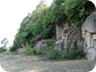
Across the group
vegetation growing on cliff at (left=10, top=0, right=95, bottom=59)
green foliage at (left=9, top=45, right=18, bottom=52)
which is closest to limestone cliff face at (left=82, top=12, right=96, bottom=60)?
vegetation growing on cliff at (left=10, top=0, right=95, bottom=59)

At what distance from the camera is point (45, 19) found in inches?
520

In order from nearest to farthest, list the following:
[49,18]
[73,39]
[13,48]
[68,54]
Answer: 1. [68,54]
2. [73,39]
3. [49,18]
4. [13,48]

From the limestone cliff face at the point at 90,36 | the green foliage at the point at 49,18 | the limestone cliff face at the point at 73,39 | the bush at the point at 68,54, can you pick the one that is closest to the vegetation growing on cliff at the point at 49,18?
the green foliage at the point at 49,18

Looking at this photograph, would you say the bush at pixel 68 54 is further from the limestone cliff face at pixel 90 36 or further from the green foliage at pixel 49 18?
the green foliage at pixel 49 18

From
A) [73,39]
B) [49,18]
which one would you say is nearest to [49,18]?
[49,18]

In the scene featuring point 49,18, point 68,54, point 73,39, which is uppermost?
point 49,18

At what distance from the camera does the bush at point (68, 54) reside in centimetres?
917

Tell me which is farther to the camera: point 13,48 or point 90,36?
point 13,48

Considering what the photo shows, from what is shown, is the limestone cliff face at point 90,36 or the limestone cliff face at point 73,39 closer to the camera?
the limestone cliff face at point 90,36

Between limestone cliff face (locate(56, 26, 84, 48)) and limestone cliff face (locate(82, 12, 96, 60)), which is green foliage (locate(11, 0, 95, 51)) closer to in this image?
limestone cliff face (locate(56, 26, 84, 48))

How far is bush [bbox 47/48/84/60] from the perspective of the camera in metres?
9.17

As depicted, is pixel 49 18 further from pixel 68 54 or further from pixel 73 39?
pixel 68 54

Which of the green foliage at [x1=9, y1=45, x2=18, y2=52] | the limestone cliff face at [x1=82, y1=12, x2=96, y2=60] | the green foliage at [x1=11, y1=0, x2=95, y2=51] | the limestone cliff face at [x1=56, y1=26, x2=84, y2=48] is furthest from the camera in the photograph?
the green foliage at [x1=9, y1=45, x2=18, y2=52]

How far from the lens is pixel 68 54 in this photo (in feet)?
30.3
